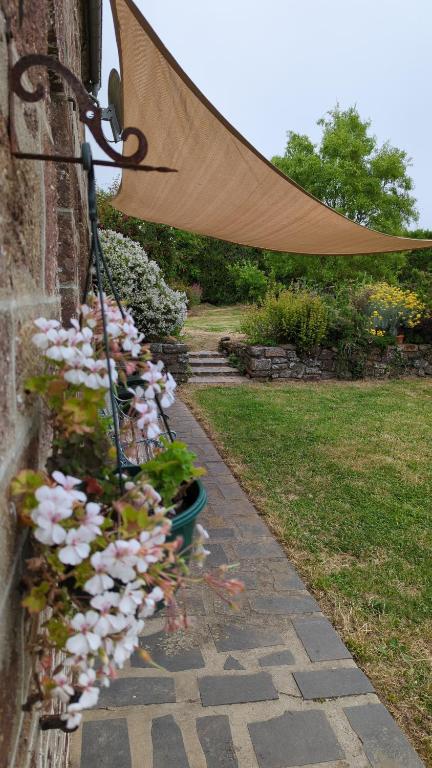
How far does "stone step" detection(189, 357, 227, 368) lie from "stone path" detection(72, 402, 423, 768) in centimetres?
579

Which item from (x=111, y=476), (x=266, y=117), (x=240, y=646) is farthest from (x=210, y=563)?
(x=266, y=117)

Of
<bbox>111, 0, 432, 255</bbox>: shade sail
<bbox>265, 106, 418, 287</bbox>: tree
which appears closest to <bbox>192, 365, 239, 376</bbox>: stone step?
<bbox>111, 0, 432, 255</bbox>: shade sail

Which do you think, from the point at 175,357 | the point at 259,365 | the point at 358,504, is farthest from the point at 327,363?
the point at 358,504

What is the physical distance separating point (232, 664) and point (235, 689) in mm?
128

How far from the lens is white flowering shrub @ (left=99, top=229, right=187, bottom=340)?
6.87 m

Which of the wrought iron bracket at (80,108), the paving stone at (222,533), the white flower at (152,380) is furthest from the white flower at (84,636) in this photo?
the paving stone at (222,533)

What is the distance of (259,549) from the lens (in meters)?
2.68

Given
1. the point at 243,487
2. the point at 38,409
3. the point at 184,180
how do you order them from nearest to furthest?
the point at 38,409 < the point at 184,180 < the point at 243,487

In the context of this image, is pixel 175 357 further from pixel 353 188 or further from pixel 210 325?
pixel 353 188

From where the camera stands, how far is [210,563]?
8.25 ft

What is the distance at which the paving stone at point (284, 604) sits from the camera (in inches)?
85.5

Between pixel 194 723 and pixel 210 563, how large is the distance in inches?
38.0

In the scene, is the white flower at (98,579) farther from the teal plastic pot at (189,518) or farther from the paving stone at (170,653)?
the paving stone at (170,653)

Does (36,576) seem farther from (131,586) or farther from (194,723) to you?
(194,723)
